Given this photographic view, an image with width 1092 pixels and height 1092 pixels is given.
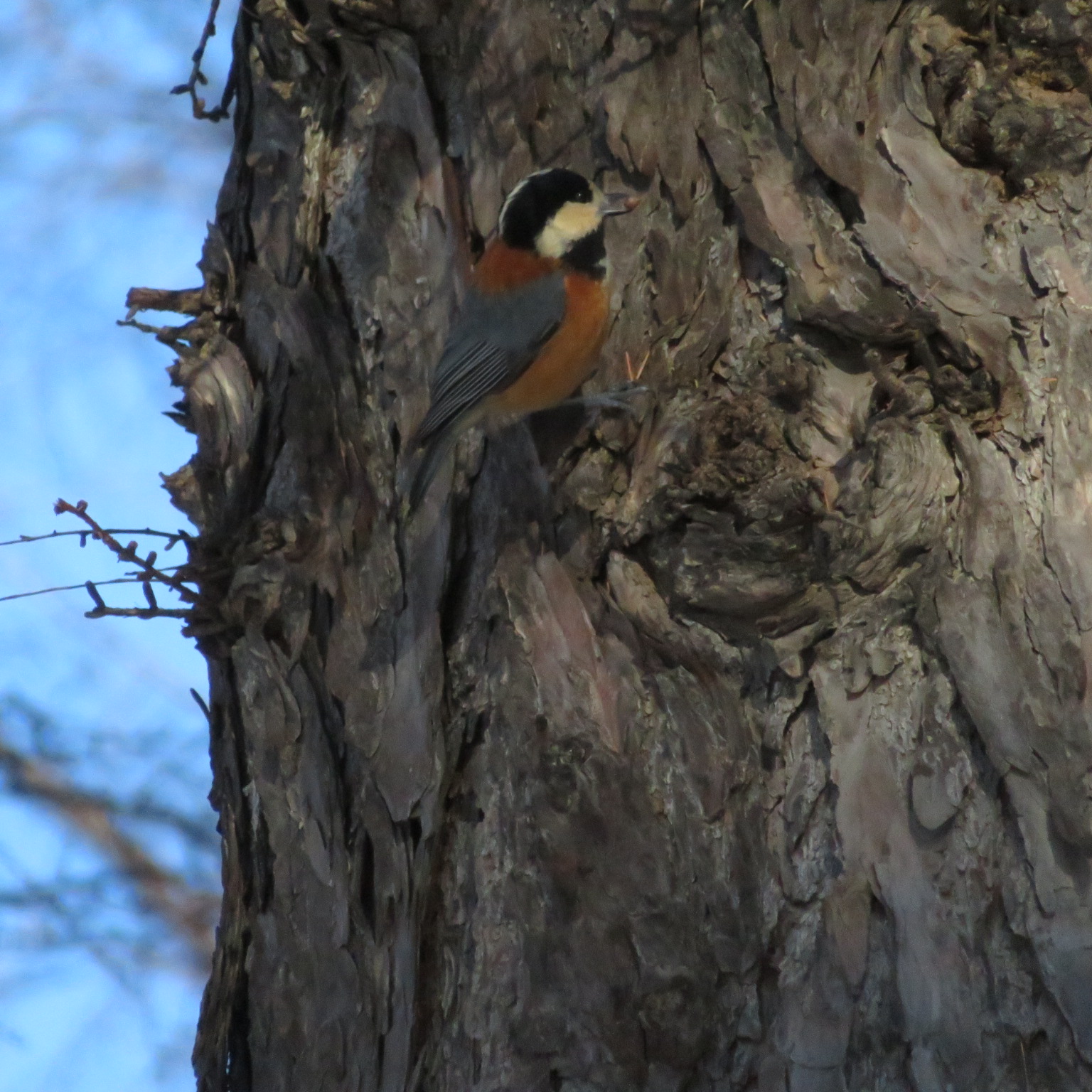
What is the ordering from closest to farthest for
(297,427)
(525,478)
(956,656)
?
1. (956,656)
2. (525,478)
3. (297,427)

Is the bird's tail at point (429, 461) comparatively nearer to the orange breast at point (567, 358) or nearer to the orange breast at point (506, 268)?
the orange breast at point (567, 358)

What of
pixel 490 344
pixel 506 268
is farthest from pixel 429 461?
pixel 506 268

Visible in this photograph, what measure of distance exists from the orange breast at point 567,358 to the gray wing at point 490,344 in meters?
0.03

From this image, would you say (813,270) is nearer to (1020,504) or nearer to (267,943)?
(1020,504)

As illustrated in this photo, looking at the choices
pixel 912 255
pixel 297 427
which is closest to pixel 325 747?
pixel 297 427

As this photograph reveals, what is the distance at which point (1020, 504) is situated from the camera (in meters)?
2.05

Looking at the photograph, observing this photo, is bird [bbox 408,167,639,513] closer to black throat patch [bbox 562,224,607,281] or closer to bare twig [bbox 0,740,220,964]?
black throat patch [bbox 562,224,607,281]

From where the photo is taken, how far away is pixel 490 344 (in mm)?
2697

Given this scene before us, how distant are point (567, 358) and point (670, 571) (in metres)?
0.79

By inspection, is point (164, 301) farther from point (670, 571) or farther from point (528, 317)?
point (670, 571)

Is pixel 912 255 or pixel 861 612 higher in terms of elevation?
pixel 912 255

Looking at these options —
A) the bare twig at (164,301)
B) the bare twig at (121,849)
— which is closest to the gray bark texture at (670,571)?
the bare twig at (164,301)

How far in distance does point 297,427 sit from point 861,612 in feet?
3.91

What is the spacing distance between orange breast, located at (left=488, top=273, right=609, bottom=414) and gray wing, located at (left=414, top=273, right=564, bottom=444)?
0.11 feet
